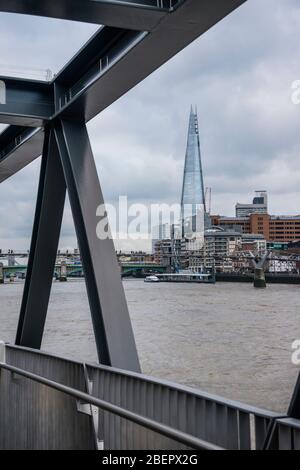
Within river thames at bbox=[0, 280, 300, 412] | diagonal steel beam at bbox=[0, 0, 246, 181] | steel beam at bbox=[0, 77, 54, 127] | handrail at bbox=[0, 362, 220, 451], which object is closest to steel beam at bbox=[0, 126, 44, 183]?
steel beam at bbox=[0, 77, 54, 127]

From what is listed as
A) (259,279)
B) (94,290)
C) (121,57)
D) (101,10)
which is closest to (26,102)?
(121,57)

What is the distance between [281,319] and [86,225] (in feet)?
106

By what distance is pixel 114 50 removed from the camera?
4816 mm

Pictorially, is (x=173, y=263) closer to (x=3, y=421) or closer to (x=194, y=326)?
(x=194, y=326)

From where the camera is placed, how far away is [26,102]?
6402mm

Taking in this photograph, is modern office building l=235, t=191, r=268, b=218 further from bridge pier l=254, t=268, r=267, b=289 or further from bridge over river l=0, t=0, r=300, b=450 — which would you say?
bridge pier l=254, t=268, r=267, b=289

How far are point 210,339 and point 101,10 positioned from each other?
27.6m

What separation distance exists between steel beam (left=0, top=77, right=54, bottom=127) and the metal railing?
2.67 metres

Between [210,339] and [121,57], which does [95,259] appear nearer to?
[121,57]

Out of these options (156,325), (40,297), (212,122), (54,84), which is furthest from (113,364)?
(212,122)

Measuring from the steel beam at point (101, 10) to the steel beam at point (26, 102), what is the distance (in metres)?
2.76

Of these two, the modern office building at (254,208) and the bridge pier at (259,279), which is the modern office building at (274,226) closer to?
the modern office building at (254,208)

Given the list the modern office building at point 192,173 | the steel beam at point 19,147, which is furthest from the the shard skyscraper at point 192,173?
the steel beam at point 19,147

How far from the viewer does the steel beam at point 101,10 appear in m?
3.45
